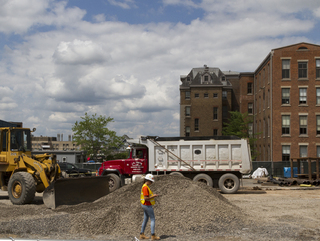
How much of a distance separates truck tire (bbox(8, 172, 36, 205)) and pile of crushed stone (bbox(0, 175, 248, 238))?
119 cm

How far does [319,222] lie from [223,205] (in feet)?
10.0

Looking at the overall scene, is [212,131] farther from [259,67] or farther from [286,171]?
[286,171]

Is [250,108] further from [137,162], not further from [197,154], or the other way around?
[137,162]

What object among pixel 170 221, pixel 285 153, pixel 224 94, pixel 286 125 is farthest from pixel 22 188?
pixel 224 94

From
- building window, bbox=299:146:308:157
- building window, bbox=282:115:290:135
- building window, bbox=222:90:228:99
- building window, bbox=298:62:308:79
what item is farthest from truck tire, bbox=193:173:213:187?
building window, bbox=222:90:228:99

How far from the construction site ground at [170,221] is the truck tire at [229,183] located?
671 centimetres

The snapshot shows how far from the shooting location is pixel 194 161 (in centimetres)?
2048

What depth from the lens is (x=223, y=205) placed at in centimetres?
1200

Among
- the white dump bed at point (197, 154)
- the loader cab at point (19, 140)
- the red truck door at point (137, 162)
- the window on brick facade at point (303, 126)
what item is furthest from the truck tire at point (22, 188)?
the window on brick facade at point (303, 126)

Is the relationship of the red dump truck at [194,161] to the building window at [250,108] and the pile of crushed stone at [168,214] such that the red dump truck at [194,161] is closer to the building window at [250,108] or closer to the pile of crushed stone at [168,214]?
the pile of crushed stone at [168,214]

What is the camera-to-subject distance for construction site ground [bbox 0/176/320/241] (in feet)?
31.4

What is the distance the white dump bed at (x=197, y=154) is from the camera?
2022 cm

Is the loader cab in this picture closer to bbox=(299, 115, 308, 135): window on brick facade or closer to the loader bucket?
the loader bucket

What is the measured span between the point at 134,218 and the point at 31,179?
18.4ft
